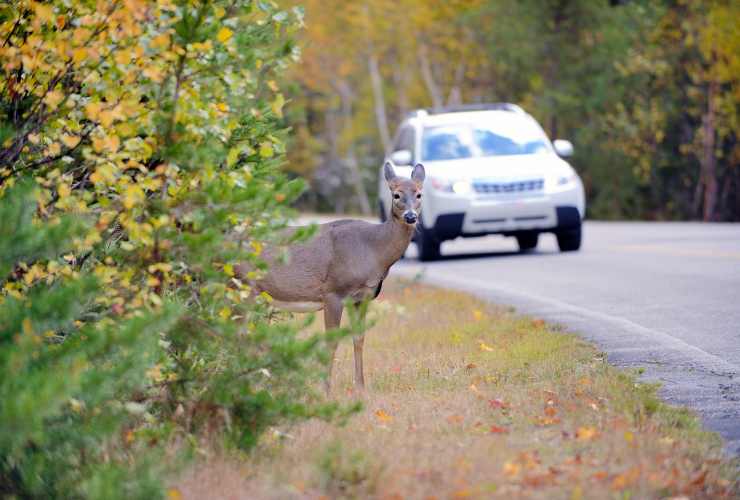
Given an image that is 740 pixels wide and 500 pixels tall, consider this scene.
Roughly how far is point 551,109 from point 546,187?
23971mm

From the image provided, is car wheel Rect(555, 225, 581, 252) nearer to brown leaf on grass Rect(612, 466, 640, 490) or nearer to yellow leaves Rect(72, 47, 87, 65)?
brown leaf on grass Rect(612, 466, 640, 490)

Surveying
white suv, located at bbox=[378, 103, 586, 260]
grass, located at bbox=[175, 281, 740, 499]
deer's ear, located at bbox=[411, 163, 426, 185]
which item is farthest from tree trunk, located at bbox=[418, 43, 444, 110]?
grass, located at bbox=[175, 281, 740, 499]

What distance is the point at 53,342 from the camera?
7770mm

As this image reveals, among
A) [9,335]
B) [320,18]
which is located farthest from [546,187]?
[320,18]

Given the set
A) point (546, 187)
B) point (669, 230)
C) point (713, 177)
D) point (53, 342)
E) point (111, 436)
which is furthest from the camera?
point (713, 177)

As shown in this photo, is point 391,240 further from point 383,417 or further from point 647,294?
point 647,294

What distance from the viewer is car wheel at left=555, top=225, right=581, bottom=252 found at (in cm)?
2123

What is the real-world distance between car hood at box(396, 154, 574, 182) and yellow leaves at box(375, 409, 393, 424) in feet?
41.5

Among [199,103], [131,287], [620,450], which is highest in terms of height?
[199,103]

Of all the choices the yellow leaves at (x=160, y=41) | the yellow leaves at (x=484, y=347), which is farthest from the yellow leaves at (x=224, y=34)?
the yellow leaves at (x=484, y=347)

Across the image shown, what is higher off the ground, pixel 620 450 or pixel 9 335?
pixel 9 335

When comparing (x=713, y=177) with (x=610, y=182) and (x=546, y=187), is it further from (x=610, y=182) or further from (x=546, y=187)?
(x=546, y=187)

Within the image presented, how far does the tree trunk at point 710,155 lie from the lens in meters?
36.6

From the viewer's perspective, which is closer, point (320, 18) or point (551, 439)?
point (551, 439)
